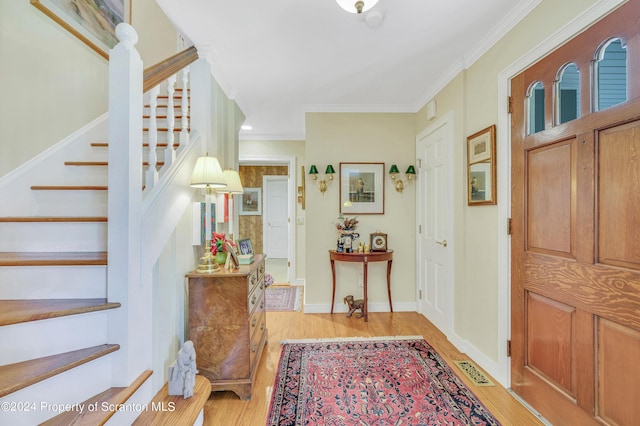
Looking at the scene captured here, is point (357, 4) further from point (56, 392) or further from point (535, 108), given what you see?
point (56, 392)

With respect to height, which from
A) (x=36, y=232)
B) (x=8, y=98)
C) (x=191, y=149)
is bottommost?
(x=36, y=232)

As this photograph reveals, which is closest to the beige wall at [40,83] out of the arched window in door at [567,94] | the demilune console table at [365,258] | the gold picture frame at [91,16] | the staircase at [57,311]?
the gold picture frame at [91,16]

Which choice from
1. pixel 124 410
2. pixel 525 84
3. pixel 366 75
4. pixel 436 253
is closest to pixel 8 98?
pixel 124 410

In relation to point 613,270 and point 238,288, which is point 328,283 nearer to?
point 238,288

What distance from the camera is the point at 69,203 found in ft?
5.58

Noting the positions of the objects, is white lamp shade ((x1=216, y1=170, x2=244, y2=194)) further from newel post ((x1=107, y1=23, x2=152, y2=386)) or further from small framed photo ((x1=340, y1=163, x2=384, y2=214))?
small framed photo ((x1=340, y1=163, x2=384, y2=214))

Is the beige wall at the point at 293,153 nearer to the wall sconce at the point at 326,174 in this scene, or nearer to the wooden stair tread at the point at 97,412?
the wall sconce at the point at 326,174

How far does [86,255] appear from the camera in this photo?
1.38 metres

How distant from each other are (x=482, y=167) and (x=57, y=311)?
269cm

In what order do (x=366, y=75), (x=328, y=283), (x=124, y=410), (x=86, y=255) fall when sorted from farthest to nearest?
(x=328, y=283) → (x=366, y=75) → (x=86, y=255) → (x=124, y=410)

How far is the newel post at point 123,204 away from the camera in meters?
1.25

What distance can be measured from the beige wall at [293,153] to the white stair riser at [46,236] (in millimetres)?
3357

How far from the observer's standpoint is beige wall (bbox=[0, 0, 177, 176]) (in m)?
1.64

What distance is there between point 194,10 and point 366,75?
1.52 meters
